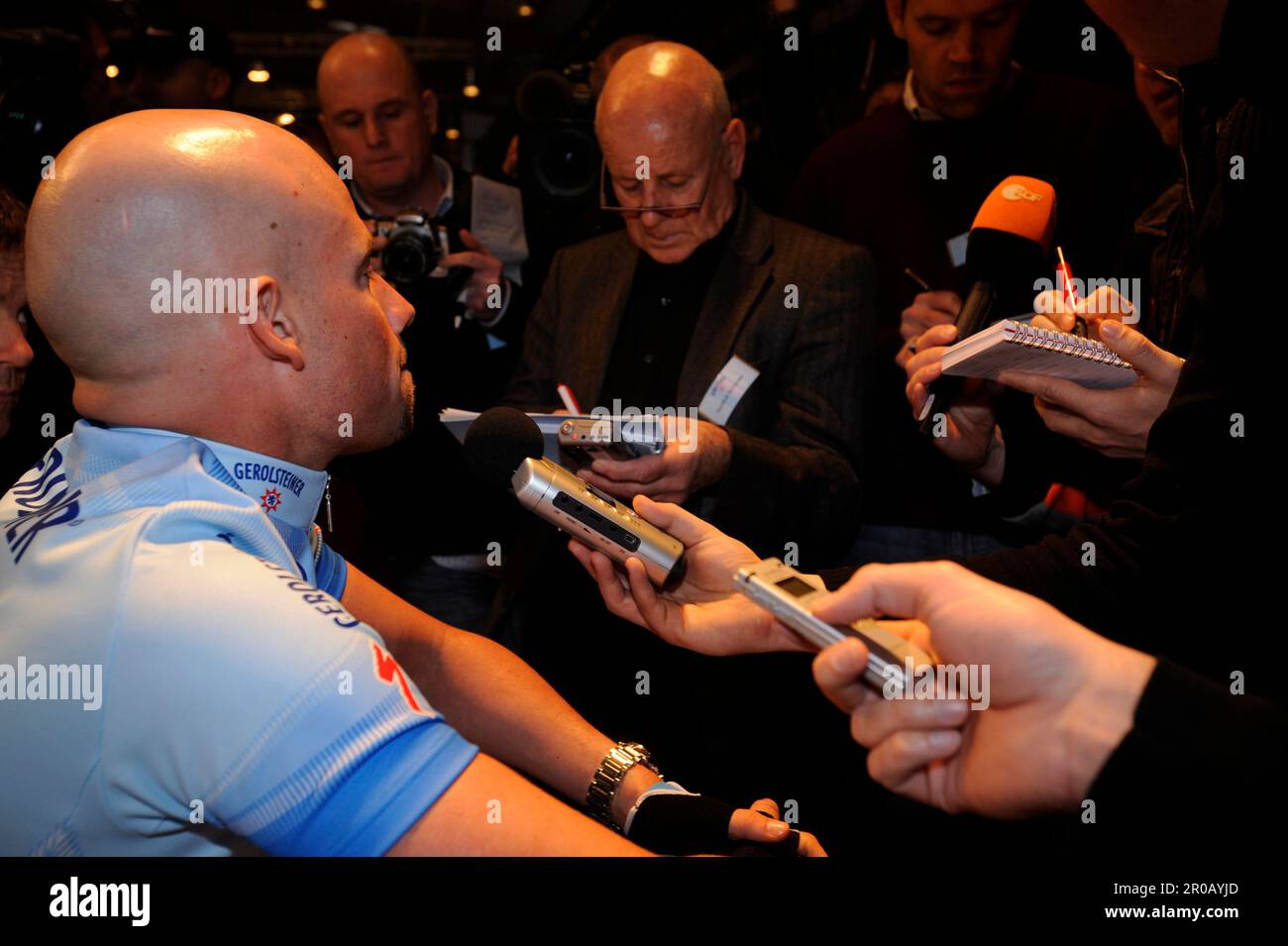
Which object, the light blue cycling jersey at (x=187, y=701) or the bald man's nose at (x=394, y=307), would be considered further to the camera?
the bald man's nose at (x=394, y=307)

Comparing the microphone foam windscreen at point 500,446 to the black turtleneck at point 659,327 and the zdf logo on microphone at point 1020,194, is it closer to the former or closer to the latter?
the black turtleneck at point 659,327

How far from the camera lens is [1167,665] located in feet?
3.80

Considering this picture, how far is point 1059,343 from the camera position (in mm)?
1886

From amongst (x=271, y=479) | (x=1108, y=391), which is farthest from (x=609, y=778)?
(x=1108, y=391)

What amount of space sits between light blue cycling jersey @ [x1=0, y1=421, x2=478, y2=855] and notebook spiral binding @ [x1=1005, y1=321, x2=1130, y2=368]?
1174mm

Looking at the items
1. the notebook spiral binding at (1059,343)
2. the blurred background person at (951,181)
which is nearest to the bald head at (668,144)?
the blurred background person at (951,181)

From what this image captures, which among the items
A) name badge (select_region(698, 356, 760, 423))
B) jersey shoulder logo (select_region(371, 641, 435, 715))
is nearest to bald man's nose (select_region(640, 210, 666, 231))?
name badge (select_region(698, 356, 760, 423))

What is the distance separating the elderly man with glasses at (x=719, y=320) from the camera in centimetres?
281

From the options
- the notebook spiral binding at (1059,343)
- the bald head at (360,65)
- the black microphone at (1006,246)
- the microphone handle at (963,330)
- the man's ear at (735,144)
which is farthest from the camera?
the bald head at (360,65)

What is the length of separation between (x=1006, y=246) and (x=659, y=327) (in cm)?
109

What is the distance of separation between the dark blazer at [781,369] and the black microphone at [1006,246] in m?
0.44

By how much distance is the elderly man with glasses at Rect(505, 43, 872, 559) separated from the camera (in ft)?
9.22
